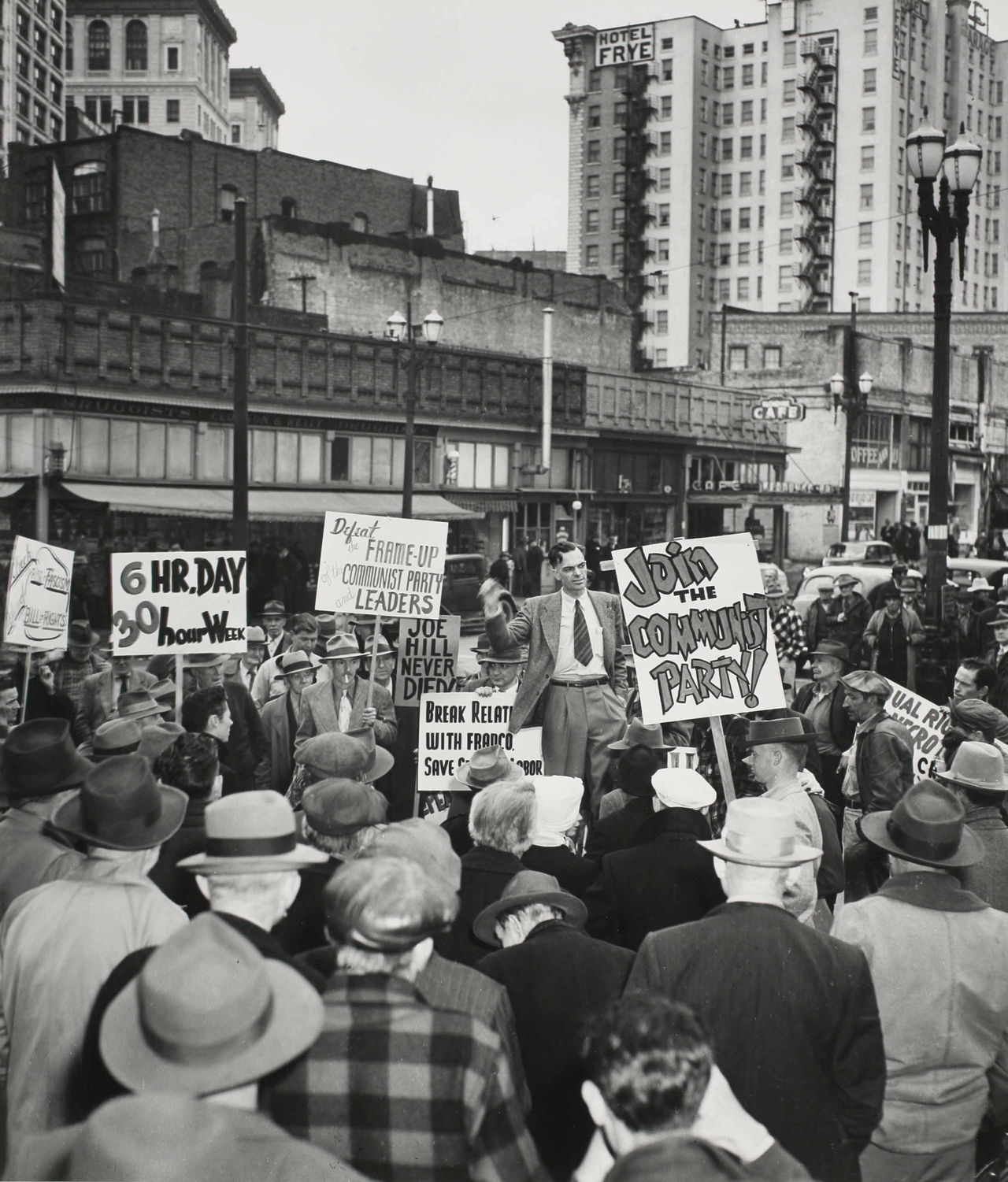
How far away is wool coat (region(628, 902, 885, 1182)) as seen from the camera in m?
3.46

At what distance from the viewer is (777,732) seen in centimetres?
584

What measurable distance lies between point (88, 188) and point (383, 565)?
44.6m

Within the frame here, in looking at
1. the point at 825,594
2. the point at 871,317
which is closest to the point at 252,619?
the point at 825,594

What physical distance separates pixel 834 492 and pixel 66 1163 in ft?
180

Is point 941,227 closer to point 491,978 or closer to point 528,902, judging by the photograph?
point 528,902

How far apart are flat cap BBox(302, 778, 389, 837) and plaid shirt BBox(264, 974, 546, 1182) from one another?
1.79 metres

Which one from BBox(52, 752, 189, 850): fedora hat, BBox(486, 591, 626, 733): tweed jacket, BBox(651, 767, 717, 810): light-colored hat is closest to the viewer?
BBox(52, 752, 189, 850): fedora hat

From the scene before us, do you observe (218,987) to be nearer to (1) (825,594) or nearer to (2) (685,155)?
(1) (825,594)

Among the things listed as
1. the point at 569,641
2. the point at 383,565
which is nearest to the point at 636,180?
the point at 383,565

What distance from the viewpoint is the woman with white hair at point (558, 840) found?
4.96 meters

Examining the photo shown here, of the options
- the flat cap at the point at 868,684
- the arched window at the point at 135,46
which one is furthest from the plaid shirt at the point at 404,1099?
the arched window at the point at 135,46

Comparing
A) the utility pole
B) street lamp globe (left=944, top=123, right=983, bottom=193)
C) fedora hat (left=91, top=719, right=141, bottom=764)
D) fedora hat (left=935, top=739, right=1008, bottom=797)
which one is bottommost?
fedora hat (left=91, top=719, right=141, bottom=764)

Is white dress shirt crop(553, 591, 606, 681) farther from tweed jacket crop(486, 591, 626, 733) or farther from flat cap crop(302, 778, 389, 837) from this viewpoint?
flat cap crop(302, 778, 389, 837)

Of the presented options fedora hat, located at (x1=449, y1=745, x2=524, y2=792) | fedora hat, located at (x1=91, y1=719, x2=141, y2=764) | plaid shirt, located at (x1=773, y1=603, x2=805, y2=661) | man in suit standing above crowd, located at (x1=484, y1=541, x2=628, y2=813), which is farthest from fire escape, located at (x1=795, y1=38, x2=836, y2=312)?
fedora hat, located at (x1=91, y1=719, x2=141, y2=764)
